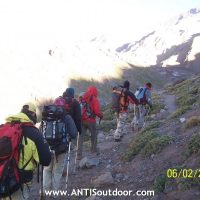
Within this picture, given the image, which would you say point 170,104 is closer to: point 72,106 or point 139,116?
point 139,116

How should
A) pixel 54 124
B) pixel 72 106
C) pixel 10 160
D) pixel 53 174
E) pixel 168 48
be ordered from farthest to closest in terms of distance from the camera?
pixel 168 48, pixel 72 106, pixel 53 174, pixel 54 124, pixel 10 160

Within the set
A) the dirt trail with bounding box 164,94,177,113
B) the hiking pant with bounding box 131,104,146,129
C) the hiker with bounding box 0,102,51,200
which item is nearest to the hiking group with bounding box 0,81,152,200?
the hiker with bounding box 0,102,51,200

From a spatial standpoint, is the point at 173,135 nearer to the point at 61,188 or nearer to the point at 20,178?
the point at 61,188

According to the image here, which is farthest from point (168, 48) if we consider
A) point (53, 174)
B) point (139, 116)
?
point (53, 174)

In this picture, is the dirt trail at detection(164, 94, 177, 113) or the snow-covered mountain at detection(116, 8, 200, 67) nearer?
the dirt trail at detection(164, 94, 177, 113)

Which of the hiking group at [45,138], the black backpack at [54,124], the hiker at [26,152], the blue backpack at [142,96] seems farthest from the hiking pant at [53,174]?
the blue backpack at [142,96]

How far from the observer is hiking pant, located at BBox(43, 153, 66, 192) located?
1007 cm

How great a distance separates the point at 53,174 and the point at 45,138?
1344 millimetres

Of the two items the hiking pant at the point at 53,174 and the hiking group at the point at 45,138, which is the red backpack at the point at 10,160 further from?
the hiking pant at the point at 53,174

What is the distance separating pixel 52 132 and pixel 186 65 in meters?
121

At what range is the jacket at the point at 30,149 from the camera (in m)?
6.52

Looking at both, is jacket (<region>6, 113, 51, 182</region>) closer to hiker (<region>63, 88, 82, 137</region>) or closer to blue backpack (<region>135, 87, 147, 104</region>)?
hiker (<region>63, 88, 82, 137</region>)

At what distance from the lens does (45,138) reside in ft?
30.3

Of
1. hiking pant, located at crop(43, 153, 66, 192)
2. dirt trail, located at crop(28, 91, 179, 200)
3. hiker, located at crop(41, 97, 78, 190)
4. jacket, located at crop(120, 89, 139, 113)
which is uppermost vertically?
hiker, located at crop(41, 97, 78, 190)
